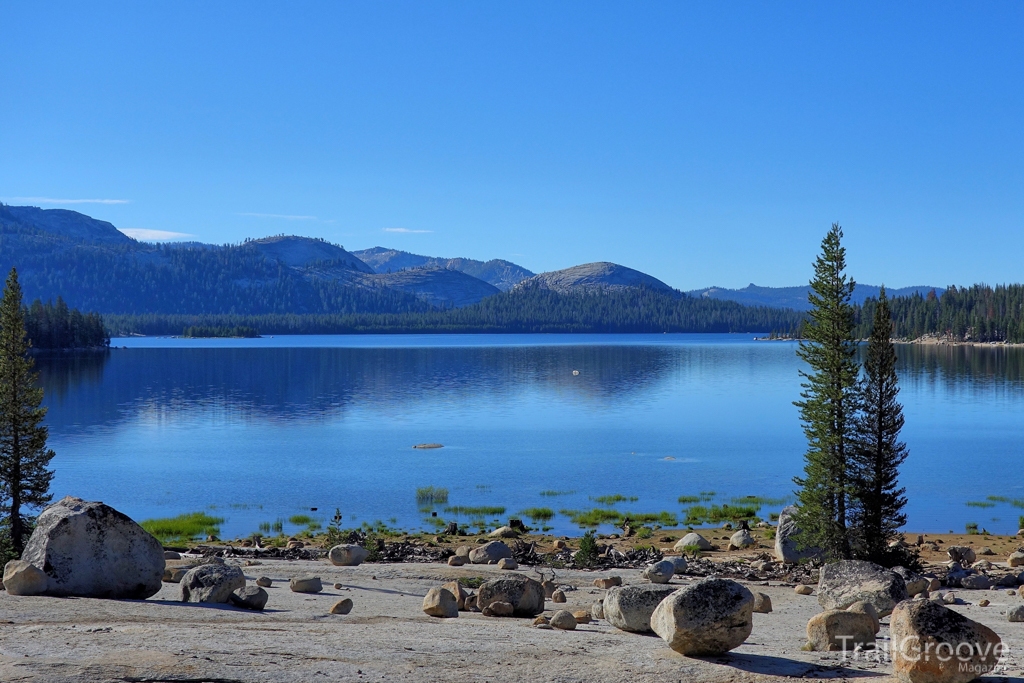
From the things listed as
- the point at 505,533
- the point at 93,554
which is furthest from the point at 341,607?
the point at 505,533

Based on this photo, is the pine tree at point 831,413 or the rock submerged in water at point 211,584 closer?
the rock submerged in water at point 211,584

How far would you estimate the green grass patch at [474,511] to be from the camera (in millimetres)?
47719

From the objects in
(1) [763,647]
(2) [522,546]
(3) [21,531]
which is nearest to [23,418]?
(3) [21,531]

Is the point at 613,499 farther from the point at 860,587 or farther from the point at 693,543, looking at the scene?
the point at 860,587

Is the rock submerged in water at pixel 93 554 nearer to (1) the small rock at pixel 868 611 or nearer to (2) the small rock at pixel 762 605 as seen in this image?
(2) the small rock at pixel 762 605

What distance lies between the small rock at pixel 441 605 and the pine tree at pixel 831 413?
1597 centimetres

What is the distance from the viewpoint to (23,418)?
3347cm

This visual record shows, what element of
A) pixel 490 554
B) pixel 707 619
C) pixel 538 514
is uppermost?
pixel 707 619

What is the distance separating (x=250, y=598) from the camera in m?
20.8

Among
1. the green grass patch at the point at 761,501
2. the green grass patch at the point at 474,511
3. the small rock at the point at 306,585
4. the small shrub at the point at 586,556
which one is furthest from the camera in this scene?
the green grass patch at the point at 761,501

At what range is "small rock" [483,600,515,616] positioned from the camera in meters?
21.0

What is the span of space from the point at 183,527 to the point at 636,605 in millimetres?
30460

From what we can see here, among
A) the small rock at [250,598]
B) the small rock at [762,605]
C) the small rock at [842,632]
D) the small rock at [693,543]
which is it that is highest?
the small rock at [842,632]

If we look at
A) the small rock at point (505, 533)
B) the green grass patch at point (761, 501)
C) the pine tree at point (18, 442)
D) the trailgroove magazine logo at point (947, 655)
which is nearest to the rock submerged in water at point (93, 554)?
the pine tree at point (18, 442)
